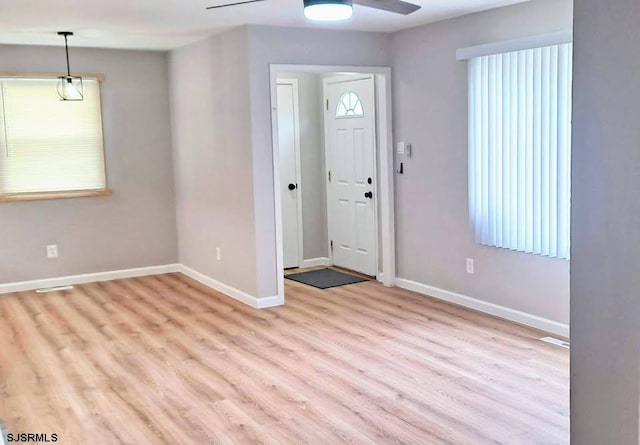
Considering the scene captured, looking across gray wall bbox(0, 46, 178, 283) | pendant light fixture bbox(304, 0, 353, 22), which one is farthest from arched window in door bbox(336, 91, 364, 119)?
pendant light fixture bbox(304, 0, 353, 22)

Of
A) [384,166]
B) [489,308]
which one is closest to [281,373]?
[489,308]

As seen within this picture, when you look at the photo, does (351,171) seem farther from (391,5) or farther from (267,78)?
(391,5)

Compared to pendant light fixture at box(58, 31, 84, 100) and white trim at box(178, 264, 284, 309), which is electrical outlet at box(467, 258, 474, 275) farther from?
pendant light fixture at box(58, 31, 84, 100)

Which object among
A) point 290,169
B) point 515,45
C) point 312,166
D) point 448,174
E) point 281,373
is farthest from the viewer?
point 312,166

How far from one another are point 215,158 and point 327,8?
A: 10.3ft

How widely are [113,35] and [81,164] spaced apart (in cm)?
155

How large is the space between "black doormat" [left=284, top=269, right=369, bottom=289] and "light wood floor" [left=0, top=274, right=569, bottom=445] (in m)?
0.52

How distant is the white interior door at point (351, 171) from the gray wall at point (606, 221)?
4.70 metres

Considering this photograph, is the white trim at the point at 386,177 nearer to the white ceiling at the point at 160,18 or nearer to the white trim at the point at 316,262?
the white ceiling at the point at 160,18

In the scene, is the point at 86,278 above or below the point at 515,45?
below

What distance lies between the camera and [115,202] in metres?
7.06

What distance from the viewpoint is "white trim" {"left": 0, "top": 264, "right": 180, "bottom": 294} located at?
6.62 m

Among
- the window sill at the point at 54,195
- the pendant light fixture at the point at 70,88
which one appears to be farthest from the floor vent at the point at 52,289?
the pendant light fixture at the point at 70,88

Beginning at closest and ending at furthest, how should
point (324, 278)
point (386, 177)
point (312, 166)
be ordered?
1. point (386, 177)
2. point (324, 278)
3. point (312, 166)
